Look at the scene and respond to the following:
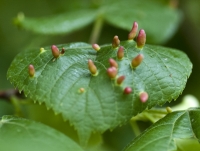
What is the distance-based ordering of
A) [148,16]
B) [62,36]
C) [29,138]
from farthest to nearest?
[62,36] < [148,16] < [29,138]

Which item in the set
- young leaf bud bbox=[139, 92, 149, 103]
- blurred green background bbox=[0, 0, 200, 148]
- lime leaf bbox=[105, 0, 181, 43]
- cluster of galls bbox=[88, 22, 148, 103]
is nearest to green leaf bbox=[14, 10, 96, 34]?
lime leaf bbox=[105, 0, 181, 43]

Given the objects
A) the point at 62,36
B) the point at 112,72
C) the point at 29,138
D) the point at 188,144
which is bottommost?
the point at 62,36

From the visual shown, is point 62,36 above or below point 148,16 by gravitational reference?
below

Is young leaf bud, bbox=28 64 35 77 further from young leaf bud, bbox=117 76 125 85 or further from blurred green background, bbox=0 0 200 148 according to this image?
blurred green background, bbox=0 0 200 148

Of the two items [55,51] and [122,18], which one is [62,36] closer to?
[122,18]

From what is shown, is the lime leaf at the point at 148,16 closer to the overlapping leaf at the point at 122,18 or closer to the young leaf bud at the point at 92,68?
the overlapping leaf at the point at 122,18

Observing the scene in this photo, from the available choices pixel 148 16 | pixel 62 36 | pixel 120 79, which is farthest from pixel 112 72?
pixel 62 36

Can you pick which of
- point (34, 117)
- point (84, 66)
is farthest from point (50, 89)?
point (34, 117)
